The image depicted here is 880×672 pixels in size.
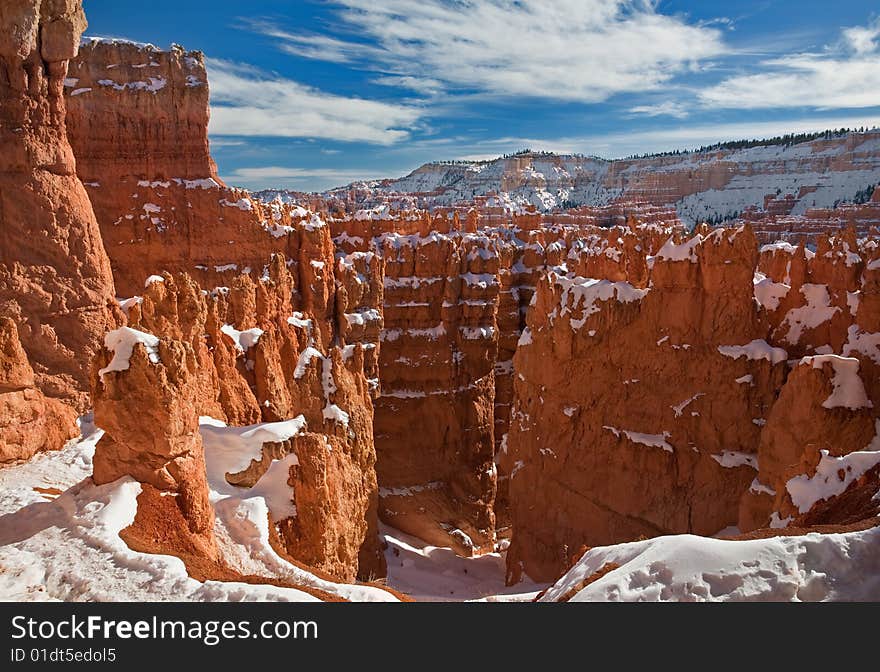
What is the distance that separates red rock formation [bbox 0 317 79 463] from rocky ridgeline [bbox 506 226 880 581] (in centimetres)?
1016

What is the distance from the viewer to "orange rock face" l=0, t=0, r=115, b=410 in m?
13.4

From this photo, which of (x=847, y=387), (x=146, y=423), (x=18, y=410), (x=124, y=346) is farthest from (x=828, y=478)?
(x=18, y=410)

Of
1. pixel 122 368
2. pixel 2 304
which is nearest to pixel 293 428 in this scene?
pixel 122 368

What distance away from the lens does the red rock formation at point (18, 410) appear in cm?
1072

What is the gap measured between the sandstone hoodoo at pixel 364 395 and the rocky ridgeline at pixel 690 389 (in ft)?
0.21

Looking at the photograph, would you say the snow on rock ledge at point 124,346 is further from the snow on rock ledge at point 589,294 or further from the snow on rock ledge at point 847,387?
the snow on rock ledge at point 589,294

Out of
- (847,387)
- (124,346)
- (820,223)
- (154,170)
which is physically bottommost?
(847,387)

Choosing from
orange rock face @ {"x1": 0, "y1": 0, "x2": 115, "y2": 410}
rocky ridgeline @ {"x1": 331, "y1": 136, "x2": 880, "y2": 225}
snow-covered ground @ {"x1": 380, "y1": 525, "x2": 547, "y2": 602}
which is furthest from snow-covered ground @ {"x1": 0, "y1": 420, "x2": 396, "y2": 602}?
rocky ridgeline @ {"x1": 331, "y1": 136, "x2": 880, "y2": 225}

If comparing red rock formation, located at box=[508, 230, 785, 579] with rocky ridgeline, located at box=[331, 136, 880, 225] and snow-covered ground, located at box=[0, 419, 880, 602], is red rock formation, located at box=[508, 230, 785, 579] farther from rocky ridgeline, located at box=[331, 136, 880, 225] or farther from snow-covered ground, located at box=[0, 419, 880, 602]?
rocky ridgeline, located at box=[331, 136, 880, 225]

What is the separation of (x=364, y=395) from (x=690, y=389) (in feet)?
29.7

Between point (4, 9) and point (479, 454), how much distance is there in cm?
2418

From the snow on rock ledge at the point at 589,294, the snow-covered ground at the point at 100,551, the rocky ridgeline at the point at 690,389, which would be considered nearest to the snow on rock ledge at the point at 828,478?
the rocky ridgeline at the point at 690,389

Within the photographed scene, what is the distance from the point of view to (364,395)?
68.3 ft

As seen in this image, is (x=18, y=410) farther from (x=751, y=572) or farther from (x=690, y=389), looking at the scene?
(x=690, y=389)
